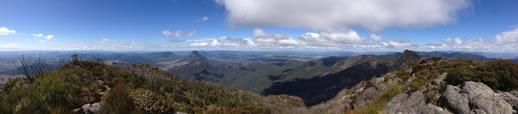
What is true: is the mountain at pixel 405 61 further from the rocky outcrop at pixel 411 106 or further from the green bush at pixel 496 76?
the rocky outcrop at pixel 411 106

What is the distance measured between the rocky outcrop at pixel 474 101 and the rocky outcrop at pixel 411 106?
1.56 feet

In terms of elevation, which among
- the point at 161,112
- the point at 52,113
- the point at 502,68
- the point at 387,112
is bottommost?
the point at 161,112

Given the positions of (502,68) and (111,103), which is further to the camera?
(502,68)

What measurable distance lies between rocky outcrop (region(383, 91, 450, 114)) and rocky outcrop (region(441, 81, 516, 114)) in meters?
0.47

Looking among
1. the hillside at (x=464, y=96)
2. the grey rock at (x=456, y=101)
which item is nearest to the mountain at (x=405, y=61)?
the hillside at (x=464, y=96)

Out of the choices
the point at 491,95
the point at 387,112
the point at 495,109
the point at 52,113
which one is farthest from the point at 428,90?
the point at 52,113

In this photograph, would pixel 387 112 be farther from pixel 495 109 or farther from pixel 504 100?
pixel 504 100

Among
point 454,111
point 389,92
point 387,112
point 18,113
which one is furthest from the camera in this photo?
point 389,92

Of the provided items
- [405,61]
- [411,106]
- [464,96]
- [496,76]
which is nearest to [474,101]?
[464,96]

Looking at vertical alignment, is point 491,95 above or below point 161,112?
above

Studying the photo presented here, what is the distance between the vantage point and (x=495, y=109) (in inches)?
189

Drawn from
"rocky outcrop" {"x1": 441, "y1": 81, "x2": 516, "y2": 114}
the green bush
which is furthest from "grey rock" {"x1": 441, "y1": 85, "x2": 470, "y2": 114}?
the green bush

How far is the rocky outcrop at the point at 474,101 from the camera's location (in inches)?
189

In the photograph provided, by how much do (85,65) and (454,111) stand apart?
22728mm
